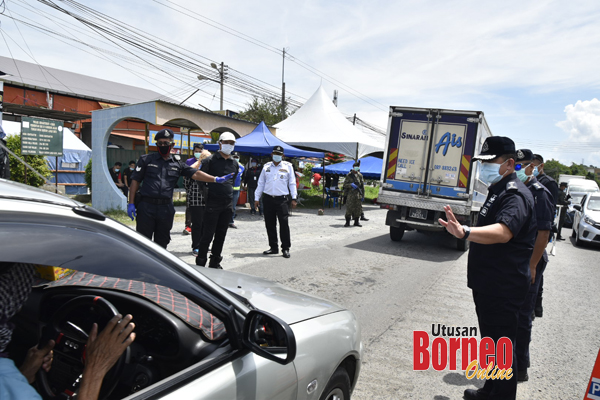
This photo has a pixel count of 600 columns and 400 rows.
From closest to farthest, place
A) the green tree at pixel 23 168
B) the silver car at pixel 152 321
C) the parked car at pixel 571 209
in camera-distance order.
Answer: the silver car at pixel 152 321, the green tree at pixel 23 168, the parked car at pixel 571 209

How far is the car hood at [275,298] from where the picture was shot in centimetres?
202

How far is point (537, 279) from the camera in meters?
3.56

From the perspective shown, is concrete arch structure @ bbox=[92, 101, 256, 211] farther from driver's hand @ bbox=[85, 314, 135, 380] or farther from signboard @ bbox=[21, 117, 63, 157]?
driver's hand @ bbox=[85, 314, 135, 380]

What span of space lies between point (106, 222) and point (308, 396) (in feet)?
3.85

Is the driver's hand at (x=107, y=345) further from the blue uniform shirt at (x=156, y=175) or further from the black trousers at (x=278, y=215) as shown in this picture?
the black trousers at (x=278, y=215)

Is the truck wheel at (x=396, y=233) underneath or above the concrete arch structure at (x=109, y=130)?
underneath

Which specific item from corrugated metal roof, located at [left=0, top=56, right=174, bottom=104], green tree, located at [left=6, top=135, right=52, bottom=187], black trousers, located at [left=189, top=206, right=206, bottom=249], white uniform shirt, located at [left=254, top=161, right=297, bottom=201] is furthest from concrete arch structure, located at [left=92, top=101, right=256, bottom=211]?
corrugated metal roof, located at [left=0, top=56, right=174, bottom=104]

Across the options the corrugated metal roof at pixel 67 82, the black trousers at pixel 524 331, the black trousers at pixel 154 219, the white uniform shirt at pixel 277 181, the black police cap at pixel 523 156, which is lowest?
the black trousers at pixel 524 331

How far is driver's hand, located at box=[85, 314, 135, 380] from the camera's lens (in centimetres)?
142

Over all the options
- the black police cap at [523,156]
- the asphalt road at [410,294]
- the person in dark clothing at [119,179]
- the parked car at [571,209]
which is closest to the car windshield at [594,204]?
the asphalt road at [410,294]

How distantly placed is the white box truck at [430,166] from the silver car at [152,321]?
6.92 meters

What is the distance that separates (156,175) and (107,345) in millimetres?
3765

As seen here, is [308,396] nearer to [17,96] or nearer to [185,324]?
[185,324]

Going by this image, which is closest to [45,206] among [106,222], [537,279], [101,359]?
[106,222]
